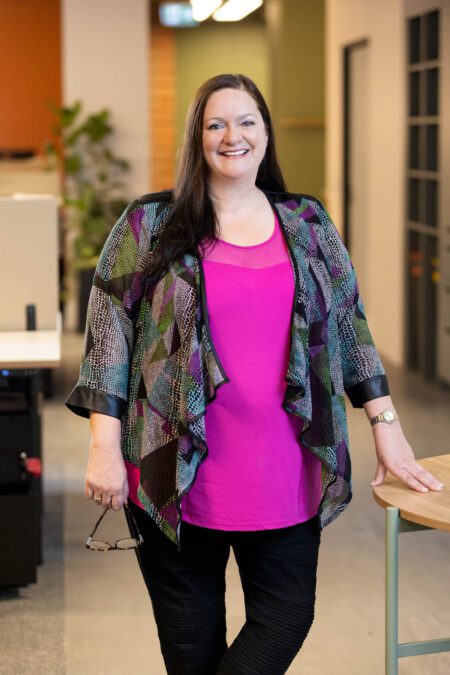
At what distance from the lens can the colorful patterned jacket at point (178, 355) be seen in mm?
2045

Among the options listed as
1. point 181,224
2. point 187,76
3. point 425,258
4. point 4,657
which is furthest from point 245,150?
point 187,76

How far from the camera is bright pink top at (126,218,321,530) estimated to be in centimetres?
205

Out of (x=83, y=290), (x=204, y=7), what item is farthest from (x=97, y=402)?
(x=83, y=290)

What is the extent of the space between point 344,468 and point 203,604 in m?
0.37

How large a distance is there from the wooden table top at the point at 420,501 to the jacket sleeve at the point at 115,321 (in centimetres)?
53

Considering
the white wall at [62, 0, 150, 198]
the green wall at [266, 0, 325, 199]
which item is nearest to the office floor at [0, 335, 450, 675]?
the white wall at [62, 0, 150, 198]

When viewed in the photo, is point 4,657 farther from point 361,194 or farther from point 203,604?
point 361,194

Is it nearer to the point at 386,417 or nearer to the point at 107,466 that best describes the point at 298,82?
A: the point at 386,417

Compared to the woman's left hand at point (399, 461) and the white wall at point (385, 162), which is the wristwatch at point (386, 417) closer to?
the woman's left hand at point (399, 461)

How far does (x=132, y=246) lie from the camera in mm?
2127

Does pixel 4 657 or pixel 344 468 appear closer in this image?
pixel 344 468

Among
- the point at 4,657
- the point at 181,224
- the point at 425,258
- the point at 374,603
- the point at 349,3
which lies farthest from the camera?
the point at 349,3

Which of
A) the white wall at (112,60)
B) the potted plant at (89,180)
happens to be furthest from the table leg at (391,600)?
the white wall at (112,60)

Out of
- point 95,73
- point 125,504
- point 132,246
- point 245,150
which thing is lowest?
point 125,504
